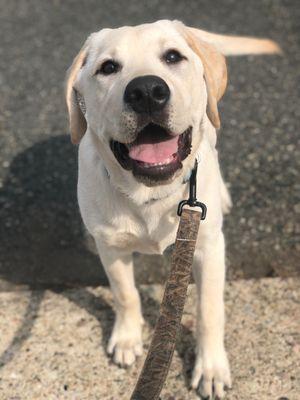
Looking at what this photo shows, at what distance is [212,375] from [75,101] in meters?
1.39

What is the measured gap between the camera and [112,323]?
3.12 metres

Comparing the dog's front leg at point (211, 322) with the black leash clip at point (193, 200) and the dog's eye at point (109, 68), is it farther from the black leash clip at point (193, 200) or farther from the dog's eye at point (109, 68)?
the dog's eye at point (109, 68)

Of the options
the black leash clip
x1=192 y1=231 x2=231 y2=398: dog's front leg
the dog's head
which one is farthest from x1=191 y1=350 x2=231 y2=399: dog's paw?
the dog's head

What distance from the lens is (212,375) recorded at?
2.68 metres

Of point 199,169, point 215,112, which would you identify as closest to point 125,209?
point 199,169

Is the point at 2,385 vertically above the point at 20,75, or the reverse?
the point at 20,75

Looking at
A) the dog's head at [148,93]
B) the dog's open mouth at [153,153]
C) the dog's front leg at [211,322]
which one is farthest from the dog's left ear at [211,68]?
the dog's front leg at [211,322]

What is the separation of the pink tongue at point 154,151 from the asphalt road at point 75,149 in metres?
1.31

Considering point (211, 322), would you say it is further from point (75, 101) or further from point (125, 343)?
point (75, 101)

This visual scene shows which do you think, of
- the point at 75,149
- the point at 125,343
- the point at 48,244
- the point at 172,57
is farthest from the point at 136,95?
the point at 75,149

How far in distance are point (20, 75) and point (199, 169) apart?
334 centimetres

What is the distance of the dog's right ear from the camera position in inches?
92.7

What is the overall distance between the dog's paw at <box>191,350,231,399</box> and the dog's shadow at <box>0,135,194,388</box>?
0.30ft

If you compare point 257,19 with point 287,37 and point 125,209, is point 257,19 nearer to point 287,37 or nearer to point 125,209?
point 287,37
